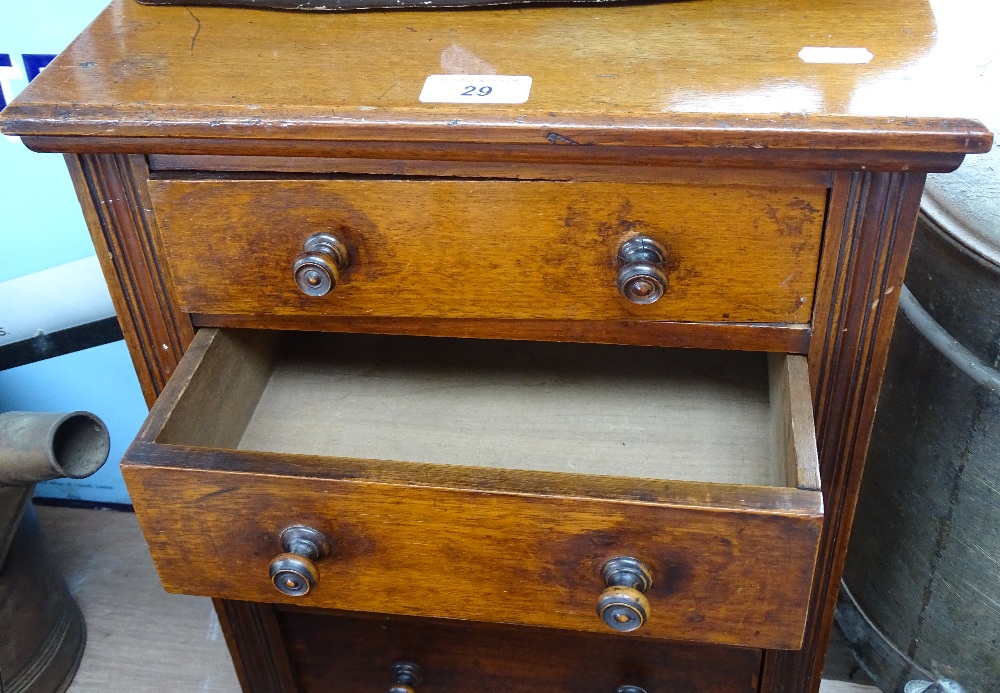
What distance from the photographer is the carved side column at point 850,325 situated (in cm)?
66

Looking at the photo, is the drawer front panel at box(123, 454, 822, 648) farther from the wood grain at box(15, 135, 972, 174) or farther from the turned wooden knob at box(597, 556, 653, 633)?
the wood grain at box(15, 135, 972, 174)

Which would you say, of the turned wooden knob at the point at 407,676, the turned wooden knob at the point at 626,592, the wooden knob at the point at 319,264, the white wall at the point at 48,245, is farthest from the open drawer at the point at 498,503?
the white wall at the point at 48,245

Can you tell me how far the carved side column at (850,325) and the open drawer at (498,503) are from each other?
4 cm

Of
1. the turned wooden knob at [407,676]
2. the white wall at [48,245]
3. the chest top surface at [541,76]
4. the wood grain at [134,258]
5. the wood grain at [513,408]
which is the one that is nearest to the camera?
the chest top surface at [541,76]


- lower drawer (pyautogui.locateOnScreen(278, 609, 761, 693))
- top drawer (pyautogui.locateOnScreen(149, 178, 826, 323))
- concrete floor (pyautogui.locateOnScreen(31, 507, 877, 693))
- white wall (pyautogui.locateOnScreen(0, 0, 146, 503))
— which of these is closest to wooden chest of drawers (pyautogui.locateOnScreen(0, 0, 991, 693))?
top drawer (pyautogui.locateOnScreen(149, 178, 826, 323))

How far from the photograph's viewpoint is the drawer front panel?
0.65 m

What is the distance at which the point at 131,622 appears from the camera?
132cm

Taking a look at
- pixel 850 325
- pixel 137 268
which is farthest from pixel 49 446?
pixel 850 325

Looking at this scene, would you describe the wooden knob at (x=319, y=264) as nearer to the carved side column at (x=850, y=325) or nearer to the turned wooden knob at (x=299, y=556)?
the turned wooden knob at (x=299, y=556)

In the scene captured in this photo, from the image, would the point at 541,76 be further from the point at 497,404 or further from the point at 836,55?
the point at 497,404

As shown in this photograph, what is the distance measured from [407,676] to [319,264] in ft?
1.56

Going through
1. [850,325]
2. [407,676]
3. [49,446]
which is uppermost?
[850,325]

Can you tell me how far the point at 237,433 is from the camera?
859 millimetres

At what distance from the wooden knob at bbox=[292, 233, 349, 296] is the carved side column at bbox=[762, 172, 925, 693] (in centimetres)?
36
